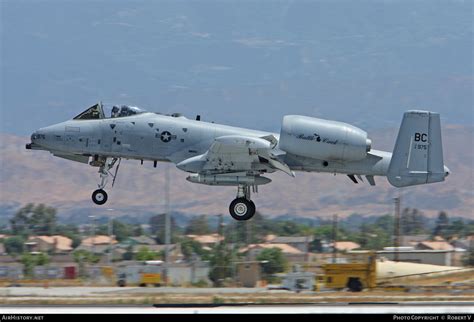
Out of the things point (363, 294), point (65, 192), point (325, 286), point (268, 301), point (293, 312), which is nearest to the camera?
point (293, 312)

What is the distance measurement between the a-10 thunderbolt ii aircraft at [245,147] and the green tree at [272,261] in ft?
41.4

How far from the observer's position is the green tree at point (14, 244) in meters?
70.9

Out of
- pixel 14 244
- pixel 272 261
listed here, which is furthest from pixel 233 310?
pixel 14 244

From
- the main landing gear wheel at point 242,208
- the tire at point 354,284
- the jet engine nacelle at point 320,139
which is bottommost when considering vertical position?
the tire at point 354,284

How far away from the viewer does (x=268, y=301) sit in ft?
122

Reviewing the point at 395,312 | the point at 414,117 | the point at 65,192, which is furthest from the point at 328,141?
the point at 65,192

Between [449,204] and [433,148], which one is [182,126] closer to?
[433,148]

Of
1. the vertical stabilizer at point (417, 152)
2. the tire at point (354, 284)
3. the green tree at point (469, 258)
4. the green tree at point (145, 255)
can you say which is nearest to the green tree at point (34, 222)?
the green tree at point (145, 255)

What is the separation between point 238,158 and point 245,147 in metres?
0.85

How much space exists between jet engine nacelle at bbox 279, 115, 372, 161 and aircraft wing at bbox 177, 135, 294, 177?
2.55ft

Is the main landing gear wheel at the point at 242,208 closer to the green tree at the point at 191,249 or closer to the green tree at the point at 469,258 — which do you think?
the green tree at the point at 469,258

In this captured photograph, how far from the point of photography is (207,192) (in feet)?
523

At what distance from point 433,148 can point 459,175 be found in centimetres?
13727

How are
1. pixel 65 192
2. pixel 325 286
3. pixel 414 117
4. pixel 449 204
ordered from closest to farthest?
pixel 414 117 < pixel 325 286 < pixel 449 204 < pixel 65 192
